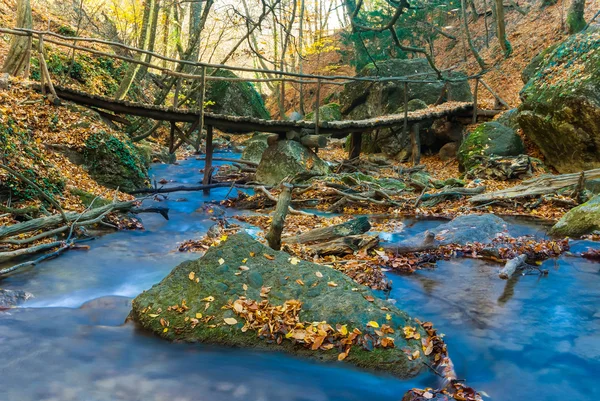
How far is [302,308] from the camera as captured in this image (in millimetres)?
3738

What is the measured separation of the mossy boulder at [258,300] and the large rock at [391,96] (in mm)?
12195

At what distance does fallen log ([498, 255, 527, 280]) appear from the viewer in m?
5.23

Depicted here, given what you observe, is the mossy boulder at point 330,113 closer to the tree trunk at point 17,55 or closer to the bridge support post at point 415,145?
the bridge support post at point 415,145

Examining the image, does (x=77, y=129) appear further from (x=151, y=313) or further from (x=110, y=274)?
(x=151, y=313)

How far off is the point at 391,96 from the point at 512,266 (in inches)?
543

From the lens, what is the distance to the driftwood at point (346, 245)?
5.96 metres

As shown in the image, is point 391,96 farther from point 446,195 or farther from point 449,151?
point 446,195

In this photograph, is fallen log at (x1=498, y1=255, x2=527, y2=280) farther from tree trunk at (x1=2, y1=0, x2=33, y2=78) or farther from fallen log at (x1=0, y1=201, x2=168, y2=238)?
tree trunk at (x1=2, y1=0, x2=33, y2=78)

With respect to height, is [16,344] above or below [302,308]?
below

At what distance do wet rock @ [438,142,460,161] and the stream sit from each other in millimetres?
9441

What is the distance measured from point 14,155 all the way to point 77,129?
2.23 meters

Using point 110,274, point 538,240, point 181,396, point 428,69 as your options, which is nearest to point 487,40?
point 428,69

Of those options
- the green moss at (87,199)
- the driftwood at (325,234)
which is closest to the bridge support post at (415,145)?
the driftwood at (325,234)

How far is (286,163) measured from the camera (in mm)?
11406
